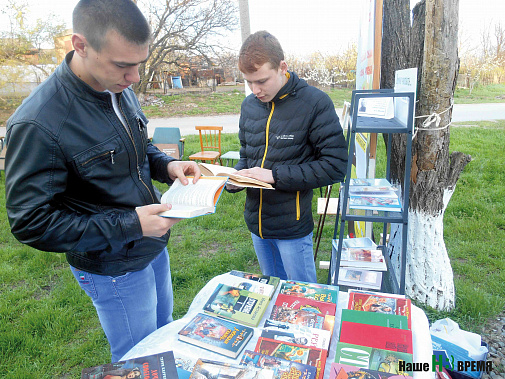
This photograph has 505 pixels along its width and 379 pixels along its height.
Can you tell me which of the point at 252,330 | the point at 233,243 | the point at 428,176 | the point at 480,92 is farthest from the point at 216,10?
the point at 252,330

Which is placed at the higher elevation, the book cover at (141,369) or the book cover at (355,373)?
the book cover at (141,369)

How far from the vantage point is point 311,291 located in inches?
58.7

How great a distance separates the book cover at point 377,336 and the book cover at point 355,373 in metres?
0.12

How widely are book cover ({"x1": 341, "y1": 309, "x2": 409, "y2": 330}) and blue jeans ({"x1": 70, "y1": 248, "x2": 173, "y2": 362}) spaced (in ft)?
2.65

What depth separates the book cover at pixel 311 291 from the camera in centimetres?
145

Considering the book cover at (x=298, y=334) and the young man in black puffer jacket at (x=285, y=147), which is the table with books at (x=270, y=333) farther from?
the young man in black puffer jacket at (x=285, y=147)

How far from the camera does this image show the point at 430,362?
45.8 inches

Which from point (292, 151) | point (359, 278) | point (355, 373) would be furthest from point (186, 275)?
point (355, 373)

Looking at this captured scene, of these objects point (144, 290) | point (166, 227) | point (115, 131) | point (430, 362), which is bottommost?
point (430, 362)

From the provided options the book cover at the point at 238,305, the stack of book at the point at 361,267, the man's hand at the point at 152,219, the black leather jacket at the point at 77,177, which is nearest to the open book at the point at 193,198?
the man's hand at the point at 152,219

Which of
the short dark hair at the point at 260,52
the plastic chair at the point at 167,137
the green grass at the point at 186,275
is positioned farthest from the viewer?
the plastic chair at the point at 167,137

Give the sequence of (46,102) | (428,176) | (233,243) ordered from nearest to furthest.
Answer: (46,102) < (428,176) < (233,243)

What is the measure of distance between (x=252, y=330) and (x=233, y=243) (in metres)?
2.68

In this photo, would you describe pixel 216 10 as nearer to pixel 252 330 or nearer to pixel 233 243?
pixel 233 243
